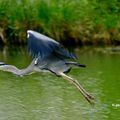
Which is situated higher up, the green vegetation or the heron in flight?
the heron in flight

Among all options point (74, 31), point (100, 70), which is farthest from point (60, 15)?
point (100, 70)

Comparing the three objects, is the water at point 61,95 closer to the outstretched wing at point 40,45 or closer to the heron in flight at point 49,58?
the heron in flight at point 49,58

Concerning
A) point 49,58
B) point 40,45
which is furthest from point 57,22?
point 40,45

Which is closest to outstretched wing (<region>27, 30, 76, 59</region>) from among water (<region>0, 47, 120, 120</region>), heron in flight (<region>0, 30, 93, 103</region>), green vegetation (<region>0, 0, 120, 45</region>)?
heron in flight (<region>0, 30, 93, 103</region>)

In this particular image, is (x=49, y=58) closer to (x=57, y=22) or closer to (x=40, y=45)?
(x=40, y=45)

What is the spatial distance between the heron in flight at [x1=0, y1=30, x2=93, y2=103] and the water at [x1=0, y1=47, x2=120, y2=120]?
38 centimetres

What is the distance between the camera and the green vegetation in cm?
1698

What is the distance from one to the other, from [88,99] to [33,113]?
0.74 metres

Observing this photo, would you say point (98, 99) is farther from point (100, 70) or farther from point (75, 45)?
point (75, 45)

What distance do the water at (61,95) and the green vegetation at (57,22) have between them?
2623 mm

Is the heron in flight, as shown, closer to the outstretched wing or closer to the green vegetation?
the outstretched wing

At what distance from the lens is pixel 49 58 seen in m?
9.29

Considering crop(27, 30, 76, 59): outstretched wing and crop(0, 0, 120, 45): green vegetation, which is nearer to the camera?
crop(27, 30, 76, 59): outstretched wing

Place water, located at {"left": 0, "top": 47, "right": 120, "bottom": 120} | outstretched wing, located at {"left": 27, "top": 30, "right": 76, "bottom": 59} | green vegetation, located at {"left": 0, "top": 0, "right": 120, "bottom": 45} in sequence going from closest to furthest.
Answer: outstretched wing, located at {"left": 27, "top": 30, "right": 76, "bottom": 59}
water, located at {"left": 0, "top": 47, "right": 120, "bottom": 120}
green vegetation, located at {"left": 0, "top": 0, "right": 120, "bottom": 45}
